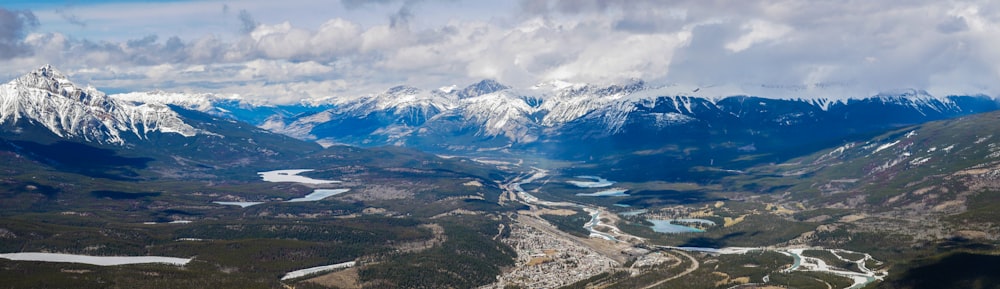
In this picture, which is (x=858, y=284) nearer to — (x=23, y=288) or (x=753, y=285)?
(x=753, y=285)

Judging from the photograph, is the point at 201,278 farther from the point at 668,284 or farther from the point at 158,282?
the point at 668,284

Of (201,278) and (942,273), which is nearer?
(942,273)

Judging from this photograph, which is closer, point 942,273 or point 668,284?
point 942,273

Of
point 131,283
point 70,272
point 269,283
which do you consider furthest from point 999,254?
point 70,272

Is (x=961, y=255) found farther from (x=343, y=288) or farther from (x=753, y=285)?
(x=343, y=288)

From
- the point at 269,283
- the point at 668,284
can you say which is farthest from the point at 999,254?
the point at 269,283

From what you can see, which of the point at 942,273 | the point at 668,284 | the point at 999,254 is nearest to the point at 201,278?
the point at 668,284
